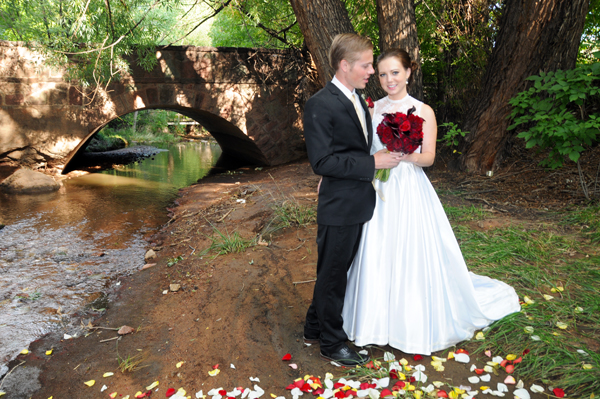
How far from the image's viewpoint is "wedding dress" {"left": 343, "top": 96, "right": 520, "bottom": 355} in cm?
268

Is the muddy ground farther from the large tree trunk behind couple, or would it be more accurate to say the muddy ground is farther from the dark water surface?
the large tree trunk behind couple

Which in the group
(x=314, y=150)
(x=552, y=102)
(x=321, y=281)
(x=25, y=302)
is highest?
(x=552, y=102)

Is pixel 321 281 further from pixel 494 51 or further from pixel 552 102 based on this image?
pixel 494 51

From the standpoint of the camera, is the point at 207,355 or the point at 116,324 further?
the point at 116,324

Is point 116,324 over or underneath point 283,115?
underneath

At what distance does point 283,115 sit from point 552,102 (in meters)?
6.41

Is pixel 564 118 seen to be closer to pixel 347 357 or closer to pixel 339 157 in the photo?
pixel 339 157

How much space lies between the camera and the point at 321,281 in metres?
2.58

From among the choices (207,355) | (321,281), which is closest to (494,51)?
(321,281)

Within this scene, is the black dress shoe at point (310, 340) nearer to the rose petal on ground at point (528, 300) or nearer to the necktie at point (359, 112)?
the necktie at point (359, 112)

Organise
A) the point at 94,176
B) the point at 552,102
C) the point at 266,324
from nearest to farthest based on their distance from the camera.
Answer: the point at 266,324, the point at 552,102, the point at 94,176

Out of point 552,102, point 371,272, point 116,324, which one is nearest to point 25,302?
point 116,324

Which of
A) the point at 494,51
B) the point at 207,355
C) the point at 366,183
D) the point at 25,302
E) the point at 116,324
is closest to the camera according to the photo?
the point at 366,183

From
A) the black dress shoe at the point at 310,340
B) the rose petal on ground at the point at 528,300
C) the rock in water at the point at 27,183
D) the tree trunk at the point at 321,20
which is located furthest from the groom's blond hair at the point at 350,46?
the rock in water at the point at 27,183
